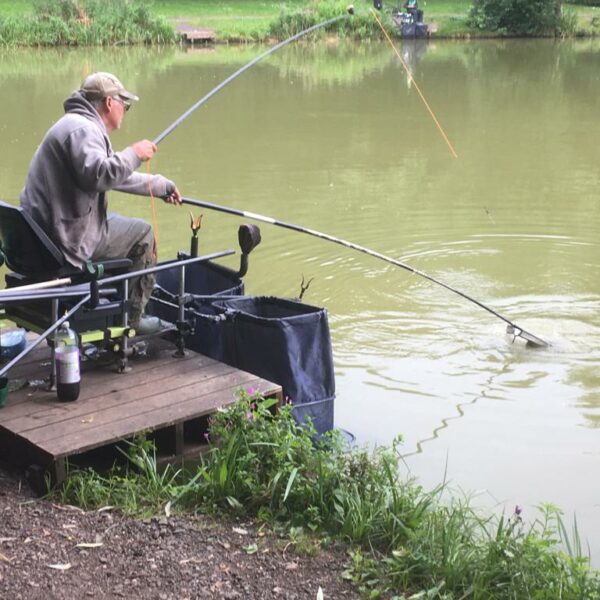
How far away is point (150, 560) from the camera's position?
2.97 m

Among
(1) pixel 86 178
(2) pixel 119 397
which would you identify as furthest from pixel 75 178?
(2) pixel 119 397

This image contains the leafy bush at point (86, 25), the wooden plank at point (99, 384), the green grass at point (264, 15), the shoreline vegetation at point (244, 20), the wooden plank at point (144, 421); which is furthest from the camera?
the green grass at point (264, 15)

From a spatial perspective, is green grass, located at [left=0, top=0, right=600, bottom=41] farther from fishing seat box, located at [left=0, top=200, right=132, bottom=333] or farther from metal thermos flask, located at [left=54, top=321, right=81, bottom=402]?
metal thermos flask, located at [left=54, top=321, right=81, bottom=402]

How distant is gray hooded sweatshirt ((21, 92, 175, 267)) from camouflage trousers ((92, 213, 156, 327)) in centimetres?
7

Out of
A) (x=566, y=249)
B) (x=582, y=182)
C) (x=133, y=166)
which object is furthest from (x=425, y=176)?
(x=133, y=166)

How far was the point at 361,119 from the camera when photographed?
1345 cm

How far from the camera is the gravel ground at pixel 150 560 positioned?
9.28 feet

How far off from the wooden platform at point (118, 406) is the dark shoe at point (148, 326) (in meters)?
0.11

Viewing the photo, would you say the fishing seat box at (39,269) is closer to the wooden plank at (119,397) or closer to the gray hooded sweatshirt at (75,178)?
the gray hooded sweatshirt at (75,178)

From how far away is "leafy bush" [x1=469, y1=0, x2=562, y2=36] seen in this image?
27250 mm

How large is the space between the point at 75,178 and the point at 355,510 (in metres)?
1.68

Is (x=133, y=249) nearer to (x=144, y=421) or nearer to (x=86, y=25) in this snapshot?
(x=144, y=421)

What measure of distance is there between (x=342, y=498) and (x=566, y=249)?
16.1 ft

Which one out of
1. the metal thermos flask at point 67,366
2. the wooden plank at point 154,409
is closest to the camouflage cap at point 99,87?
the metal thermos flask at point 67,366
